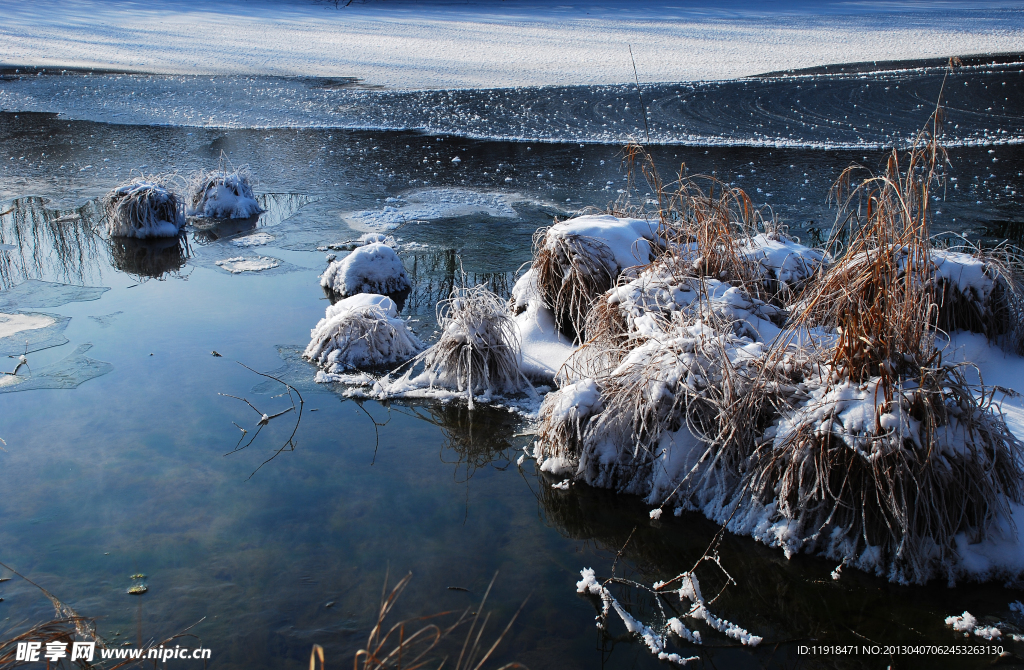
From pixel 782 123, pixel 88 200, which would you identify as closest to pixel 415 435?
pixel 88 200

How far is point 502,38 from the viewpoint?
21.5 meters

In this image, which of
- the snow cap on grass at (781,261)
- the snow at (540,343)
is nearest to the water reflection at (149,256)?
the snow at (540,343)

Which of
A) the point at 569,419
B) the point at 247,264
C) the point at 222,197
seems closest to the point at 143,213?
the point at 222,197

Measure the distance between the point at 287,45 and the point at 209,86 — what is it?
5569mm

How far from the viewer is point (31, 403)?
482 cm

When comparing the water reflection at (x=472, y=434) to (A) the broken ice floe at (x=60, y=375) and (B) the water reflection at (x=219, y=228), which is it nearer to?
(A) the broken ice floe at (x=60, y=375)

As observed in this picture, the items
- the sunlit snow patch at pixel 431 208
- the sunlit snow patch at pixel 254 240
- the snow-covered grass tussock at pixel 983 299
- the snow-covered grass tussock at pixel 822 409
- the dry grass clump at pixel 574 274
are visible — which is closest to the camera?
the snow-covered grass tussock at pixel 822 409

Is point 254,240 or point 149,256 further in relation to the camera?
point 254,240

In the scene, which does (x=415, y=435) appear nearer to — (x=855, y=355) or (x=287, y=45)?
(x=855, y=355)

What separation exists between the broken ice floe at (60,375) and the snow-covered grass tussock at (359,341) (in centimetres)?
141

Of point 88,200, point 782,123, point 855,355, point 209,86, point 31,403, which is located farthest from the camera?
point 209,86

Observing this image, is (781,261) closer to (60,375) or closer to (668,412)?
(668,412)

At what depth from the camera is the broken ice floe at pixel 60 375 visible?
499cm

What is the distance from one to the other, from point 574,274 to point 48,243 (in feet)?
18.5
